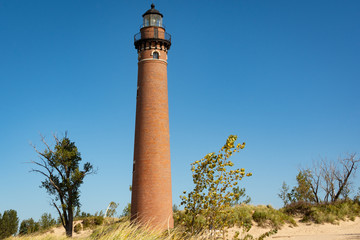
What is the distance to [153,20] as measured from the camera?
30609 mm

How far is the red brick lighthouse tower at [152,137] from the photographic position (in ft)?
83.8

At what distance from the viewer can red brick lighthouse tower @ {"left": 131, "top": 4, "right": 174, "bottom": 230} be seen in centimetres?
2555

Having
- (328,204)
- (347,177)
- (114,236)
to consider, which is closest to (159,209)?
(114,236)

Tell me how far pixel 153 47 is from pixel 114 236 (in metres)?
22.2

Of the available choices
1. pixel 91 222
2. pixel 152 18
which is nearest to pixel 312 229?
pixel 152 18

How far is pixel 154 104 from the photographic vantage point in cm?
2736

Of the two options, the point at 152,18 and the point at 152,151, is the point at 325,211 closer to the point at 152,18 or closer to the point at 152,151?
the point at 152,151

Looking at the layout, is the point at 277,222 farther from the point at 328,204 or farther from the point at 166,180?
the point at 166,180

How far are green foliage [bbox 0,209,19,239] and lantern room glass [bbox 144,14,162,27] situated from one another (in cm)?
4057

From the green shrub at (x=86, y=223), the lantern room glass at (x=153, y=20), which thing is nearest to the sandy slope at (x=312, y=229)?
the lantern room glass at (x=153, y=20)

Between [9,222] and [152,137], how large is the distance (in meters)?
42.0

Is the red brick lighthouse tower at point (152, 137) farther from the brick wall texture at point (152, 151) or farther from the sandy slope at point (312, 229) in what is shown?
the sandy slope at point (312, 229)

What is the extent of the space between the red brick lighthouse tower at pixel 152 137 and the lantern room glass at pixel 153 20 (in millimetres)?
682

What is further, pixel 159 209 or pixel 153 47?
pixel 153 47
